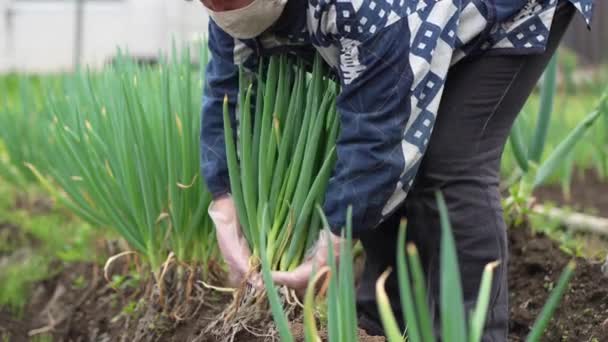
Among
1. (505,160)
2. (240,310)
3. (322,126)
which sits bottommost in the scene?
(505,160)

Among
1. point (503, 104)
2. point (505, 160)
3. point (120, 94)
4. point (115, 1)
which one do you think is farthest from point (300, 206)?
point (115, 1)

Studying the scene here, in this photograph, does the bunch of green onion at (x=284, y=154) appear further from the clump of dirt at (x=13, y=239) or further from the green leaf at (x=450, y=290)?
the clump of dirt at (x=13, y=239)

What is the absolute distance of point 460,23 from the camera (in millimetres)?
1713

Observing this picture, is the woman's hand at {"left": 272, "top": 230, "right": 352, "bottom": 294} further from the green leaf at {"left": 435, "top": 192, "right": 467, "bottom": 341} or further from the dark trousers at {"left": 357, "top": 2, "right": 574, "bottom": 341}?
the green leaf at {"left": 435, "top": 192, "right": 467, "bottom": 341}

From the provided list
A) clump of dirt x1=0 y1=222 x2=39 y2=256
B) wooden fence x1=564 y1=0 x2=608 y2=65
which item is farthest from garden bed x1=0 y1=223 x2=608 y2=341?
wooden fence x1=564 y1=0 x2=608 y2=65

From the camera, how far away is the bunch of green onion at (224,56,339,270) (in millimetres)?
1782

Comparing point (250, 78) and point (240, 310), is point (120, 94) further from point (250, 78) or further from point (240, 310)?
point (240, 310)

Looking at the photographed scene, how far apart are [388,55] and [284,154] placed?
0.32m

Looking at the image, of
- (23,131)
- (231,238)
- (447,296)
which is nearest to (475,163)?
(231,238)

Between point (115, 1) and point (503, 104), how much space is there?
856 cm

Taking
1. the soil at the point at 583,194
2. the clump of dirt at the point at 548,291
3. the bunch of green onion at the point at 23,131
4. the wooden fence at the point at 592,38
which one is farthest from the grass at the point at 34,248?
the wooden fence at the point at 592,38

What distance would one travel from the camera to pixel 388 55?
1.59m

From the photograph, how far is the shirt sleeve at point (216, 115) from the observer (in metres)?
1.94

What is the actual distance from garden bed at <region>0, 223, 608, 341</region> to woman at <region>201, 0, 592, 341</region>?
243 millimetres
